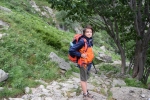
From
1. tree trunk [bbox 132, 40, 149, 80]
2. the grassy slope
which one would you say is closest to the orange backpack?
the grassy slope

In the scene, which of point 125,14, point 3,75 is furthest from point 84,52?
point 125,14

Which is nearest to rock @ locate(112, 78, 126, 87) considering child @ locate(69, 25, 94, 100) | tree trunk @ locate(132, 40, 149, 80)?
tree trunk @ locate(132, 40, 149, 80)

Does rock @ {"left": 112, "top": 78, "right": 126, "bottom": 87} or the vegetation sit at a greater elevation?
the vegetation

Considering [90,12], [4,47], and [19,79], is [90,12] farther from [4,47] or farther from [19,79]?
[19,79]

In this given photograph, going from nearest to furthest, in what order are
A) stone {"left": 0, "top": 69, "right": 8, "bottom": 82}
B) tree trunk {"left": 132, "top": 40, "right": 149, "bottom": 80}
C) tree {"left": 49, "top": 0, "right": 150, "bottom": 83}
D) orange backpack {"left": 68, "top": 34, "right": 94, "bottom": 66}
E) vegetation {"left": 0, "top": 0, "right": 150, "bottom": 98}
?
orange backpack {"left": 68, "top": 34, "right": 94, "bottom": 66}
stone {"left": 0, "top": 69, "right": 8, "bottom": 82}
vegetation {"left": 0, "top": 0, "right": 150, "bottom": 98}
tree {"left": 49, "top": 0, "right": 150, "bottom": 83}
tree trunk {"left": 132, "top": 40, "right": 149, "bottom": 80}

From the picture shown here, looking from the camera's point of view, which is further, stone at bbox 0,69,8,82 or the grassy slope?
the grassy slope

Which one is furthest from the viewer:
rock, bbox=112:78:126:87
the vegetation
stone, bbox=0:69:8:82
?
rock, bbox=112:78:126:87

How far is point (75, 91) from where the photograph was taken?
7.89m

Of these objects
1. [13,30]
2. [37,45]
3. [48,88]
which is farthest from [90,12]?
[48,88]

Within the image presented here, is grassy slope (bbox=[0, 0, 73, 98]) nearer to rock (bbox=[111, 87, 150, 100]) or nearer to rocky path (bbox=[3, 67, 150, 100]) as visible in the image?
rocky path (bbox=[3, 67, 150, 100])

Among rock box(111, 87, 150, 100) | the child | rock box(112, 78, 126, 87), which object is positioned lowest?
rock box(112, 78, 126, 87)

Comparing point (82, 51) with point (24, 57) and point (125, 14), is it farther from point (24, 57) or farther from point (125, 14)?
point (125, 14)

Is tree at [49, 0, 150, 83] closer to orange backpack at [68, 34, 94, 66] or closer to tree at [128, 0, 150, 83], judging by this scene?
tree at [128, 0, 150, 83]

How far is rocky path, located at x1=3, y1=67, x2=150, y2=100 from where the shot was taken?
738 cm
